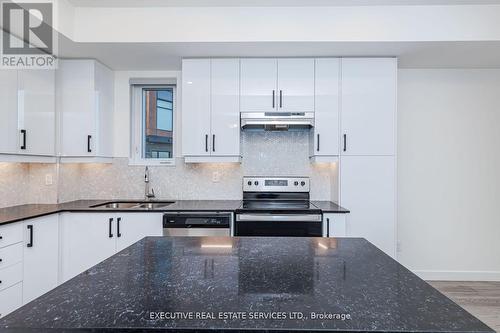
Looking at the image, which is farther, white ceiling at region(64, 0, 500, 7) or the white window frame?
the white window frame

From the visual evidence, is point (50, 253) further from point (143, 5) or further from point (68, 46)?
point (143, 5)

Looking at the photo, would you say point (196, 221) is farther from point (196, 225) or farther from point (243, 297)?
point (243, 297)

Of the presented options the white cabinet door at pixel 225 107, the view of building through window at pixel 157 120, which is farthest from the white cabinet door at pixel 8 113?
the white cabinet door at pixel 225 107

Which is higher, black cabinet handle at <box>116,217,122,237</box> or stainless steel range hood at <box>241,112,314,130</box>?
stainless steel range hood at <box>241,112,314,130</box>

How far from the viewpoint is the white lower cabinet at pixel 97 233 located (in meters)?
2.65

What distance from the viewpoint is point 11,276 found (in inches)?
84.3

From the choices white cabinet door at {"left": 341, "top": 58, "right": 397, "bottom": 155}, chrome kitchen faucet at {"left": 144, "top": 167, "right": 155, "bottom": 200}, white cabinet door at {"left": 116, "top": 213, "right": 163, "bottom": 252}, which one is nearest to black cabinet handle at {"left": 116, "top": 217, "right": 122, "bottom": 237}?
white cabinet door at {"left": 116, "top": 213, "right": 163, "bottom": 252}

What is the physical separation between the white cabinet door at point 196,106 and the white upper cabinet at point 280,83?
426mm

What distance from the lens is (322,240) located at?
1.52 metres

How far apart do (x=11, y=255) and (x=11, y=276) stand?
16 centimetres

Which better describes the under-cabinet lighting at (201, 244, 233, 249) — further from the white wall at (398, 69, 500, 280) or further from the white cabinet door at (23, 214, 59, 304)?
the white wall at (398, 69, 500, 280)

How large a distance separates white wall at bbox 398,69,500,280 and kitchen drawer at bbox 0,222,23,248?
374 centimetres

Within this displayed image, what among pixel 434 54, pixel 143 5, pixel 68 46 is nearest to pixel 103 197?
pixel 68 46

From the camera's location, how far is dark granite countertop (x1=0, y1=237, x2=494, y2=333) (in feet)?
2.20
